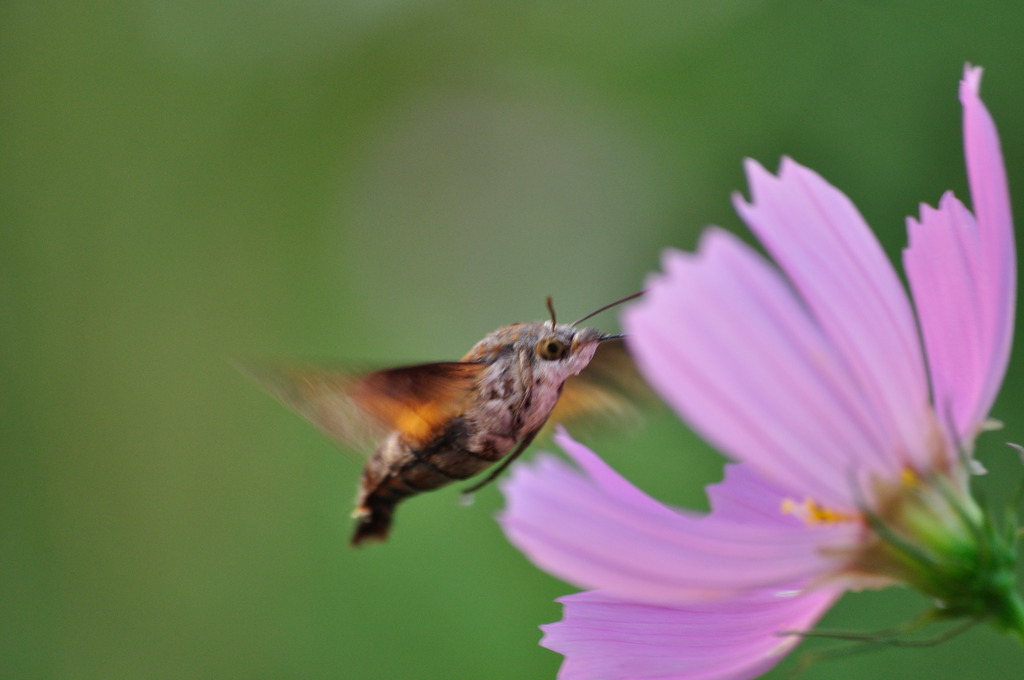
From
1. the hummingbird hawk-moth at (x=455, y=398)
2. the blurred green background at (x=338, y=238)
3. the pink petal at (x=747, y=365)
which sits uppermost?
the blurred green background at (x=338, y=238)

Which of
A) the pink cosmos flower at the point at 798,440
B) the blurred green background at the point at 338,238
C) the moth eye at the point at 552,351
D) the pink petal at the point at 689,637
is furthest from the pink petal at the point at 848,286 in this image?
the blurred green background at the point at 338,238

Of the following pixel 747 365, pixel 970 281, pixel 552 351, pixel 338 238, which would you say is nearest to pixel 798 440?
pixel 747 365

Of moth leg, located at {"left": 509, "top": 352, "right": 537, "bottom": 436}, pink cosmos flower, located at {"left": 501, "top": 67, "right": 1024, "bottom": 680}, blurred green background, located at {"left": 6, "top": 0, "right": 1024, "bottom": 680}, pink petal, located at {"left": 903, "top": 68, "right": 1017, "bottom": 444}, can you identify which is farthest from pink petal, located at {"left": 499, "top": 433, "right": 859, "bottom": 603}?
blurred green background, located at {"left": 6, "top": 0, "right": 1024, "bottom": 680}

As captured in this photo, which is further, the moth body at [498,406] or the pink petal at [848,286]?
the moth body at [498,406]

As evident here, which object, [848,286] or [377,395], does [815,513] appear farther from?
[377,395]

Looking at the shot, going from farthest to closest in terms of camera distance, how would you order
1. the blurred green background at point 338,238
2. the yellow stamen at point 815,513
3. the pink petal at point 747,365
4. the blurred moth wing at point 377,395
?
the blurred green background at point 338,238
the blurred moth wing at point 377,395
the yellow stamen at point 815,513
the pink petal at point 747,365

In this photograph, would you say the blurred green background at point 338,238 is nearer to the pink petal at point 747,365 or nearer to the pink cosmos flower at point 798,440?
the pink cosmos flower at point 798,440

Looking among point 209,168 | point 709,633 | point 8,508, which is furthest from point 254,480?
point 709,633
